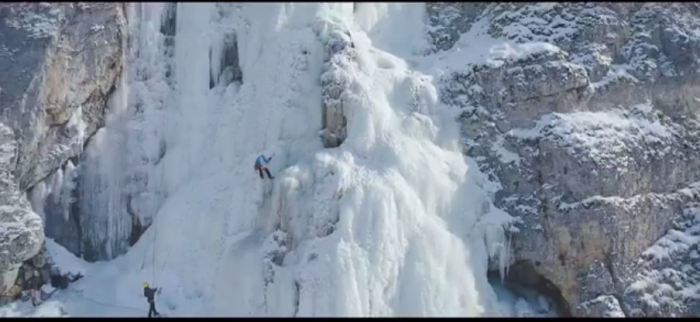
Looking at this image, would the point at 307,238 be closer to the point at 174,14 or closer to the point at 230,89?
the point at 230,89

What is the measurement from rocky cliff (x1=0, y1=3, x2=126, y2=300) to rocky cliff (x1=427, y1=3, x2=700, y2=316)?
805cm

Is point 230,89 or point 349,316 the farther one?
point 230,89

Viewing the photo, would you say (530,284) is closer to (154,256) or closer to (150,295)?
(150,295)

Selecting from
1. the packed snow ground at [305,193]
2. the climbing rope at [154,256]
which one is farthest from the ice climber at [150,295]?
the climbing rope at [154,256]

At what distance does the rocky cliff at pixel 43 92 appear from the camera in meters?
16.5

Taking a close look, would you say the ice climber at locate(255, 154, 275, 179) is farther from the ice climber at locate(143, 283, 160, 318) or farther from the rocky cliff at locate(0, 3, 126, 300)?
the rocky cliff at locate(0, 3, 126, 300)

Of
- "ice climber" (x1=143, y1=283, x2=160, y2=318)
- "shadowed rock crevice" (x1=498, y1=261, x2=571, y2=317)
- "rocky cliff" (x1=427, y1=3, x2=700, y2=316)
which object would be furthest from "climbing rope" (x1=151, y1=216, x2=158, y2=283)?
"shadowed rock crevice" (x1=498, y1=261, x2=571, y2=317)

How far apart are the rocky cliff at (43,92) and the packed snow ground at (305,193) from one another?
146 cm

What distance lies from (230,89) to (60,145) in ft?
13.4

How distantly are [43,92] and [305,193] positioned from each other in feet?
20.4

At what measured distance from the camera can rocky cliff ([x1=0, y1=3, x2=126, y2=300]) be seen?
16.5 metres

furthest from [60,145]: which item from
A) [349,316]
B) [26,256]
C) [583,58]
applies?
[583,58]

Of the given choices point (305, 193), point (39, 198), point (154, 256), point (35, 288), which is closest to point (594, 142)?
point (305, 193)

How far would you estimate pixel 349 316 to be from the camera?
1572 centimetres
